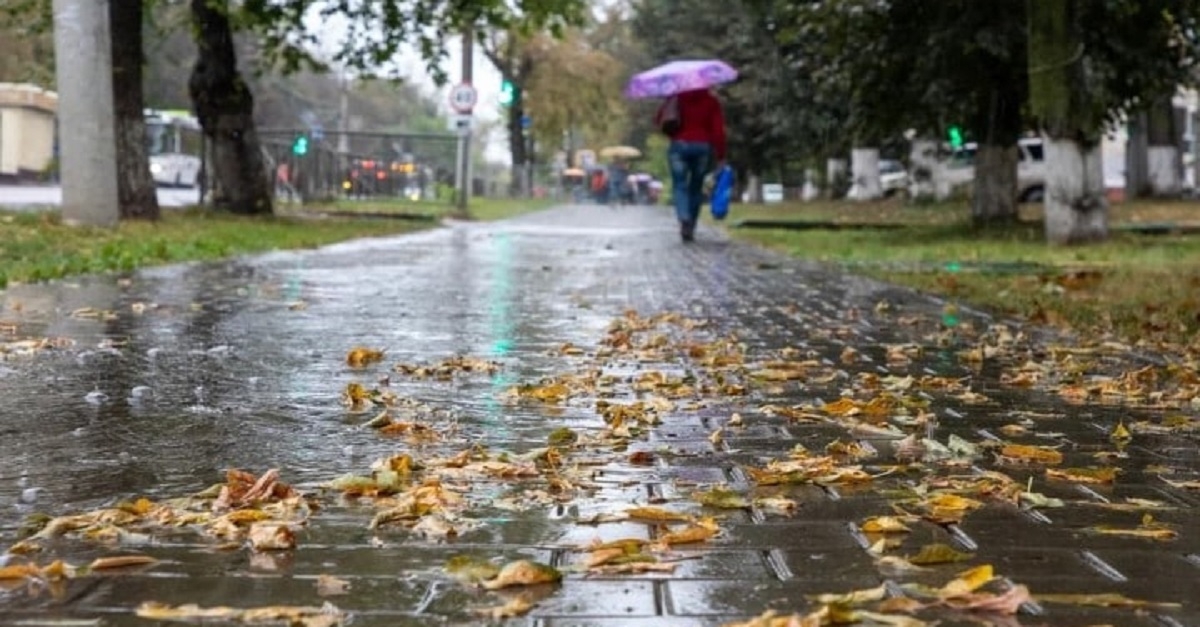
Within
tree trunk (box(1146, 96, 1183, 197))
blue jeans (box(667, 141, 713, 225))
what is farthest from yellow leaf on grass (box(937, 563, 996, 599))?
tree trunk (box(1146, 96, 1183, 197))

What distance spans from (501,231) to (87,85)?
31.6 ft

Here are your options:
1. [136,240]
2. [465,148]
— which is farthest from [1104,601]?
[465,148]

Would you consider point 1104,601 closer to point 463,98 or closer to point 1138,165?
point 463,98

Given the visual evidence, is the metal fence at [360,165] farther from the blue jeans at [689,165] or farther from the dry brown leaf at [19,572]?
the dry brown leaf at [19,572]

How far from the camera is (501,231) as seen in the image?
23.4m

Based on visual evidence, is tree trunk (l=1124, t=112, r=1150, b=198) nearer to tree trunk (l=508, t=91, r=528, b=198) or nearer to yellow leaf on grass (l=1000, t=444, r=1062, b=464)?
yellow leaf on grass (l=1000, t=444, r=1062, b=464)

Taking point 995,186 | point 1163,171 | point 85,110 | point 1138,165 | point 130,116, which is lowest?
point 995,186

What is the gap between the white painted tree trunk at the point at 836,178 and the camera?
4741cm

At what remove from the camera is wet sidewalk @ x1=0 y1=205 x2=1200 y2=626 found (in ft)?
9.37

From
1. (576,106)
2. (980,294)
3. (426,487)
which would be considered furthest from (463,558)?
(576,106)

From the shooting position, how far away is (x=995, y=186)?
2048 centimetres

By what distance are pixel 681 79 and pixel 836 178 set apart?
93.7ft

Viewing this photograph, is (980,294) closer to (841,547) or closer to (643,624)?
(841,547)

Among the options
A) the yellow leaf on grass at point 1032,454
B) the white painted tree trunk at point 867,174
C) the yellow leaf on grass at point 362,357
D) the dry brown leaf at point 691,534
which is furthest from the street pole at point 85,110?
the white painted tree trunk at point 867,174
